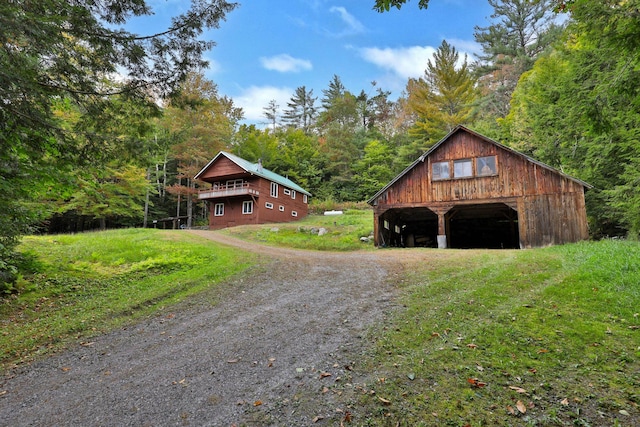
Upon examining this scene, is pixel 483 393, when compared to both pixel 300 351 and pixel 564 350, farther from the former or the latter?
pixel 300 351

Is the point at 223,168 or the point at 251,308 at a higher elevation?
the point at 223,168

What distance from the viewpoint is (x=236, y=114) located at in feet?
140

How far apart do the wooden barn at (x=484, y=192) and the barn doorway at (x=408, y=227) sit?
7 cm

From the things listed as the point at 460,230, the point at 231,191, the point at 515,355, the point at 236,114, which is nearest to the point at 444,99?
the point at 460,230

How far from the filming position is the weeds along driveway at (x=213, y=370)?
341cm

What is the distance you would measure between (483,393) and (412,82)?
4273 cm

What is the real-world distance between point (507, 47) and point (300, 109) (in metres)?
32.2

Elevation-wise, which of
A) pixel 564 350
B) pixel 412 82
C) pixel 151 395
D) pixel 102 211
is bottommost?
pixel 151 395

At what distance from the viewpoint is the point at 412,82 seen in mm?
40625

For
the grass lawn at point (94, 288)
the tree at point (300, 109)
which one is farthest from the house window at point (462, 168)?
the tree at point (300, 109)

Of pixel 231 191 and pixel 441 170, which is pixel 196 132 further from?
pixel 441 170

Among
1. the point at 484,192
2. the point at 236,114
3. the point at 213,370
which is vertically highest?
the point at 236,114

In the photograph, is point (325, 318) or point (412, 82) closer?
point (325, 318)

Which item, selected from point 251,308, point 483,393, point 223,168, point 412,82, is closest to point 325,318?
point 251,308
